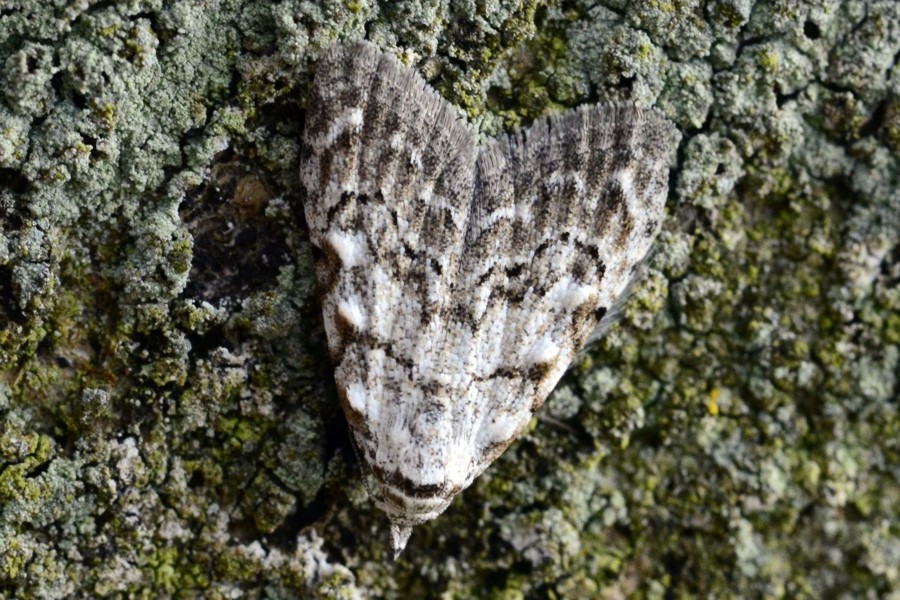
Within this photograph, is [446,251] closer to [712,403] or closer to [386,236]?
[386,236]

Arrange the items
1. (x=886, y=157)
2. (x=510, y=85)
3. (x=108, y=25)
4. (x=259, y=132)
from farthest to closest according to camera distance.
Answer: (x=886, y=157) → (x=510, y=85) → (x=259, y=132) → (x=108, y=25)

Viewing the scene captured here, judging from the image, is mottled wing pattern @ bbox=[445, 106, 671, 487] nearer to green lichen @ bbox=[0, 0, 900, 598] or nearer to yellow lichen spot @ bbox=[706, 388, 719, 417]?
green lichen @ bbox=[0, 0, 900, 598]

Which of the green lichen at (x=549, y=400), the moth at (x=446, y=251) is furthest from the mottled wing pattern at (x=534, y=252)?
the green lichen at (x=549, y=400)

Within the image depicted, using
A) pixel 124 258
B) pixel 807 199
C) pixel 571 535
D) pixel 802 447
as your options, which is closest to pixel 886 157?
pixel 807 199

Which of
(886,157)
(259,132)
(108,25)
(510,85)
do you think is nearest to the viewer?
(108,25)

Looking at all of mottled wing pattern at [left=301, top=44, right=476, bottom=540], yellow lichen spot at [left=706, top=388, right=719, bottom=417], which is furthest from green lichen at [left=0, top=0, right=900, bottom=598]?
mottled wing pattern at [left=301, top=44, right=476, bottom=540]

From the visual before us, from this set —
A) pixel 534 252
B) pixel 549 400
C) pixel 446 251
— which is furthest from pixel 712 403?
pixel 446 251

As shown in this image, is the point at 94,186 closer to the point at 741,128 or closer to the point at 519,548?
the point at 519,548
